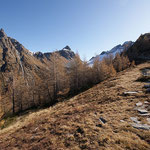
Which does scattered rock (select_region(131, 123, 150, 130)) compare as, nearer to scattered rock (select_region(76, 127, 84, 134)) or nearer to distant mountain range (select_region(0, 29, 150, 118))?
scattered rock (select_region(76, 127, 84, 134))

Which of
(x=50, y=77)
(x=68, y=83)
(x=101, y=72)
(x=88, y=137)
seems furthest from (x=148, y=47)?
(x=88, y=137)

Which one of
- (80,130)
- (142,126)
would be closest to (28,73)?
(80,130)

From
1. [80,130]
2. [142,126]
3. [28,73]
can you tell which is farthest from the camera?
[28,73]

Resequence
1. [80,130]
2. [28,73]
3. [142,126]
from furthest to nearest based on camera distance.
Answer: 1. [28,73]
2. [80,130]
3. [142,126]

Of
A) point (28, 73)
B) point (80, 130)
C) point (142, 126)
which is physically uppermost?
point (28, 73)

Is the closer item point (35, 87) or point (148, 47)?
point (35, 87)

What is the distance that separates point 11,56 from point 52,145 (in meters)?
167

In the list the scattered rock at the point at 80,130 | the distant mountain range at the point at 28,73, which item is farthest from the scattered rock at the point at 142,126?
the distant mountain range at the point at 28,73

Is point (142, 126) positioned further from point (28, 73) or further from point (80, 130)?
point (28, 73)

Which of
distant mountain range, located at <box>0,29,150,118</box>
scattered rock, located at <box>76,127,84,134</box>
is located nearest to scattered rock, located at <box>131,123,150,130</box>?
scattered rock, located at <box>76,127,84,134</box>

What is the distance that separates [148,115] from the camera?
17.0 ft

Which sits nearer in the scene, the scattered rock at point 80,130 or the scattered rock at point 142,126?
the scattered rock at point 142,126

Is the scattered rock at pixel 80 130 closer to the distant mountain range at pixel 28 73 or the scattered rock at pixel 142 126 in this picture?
the scattered rock at pixel 142 126

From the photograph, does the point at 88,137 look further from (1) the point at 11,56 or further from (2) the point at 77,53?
(1) the point at 11,56
